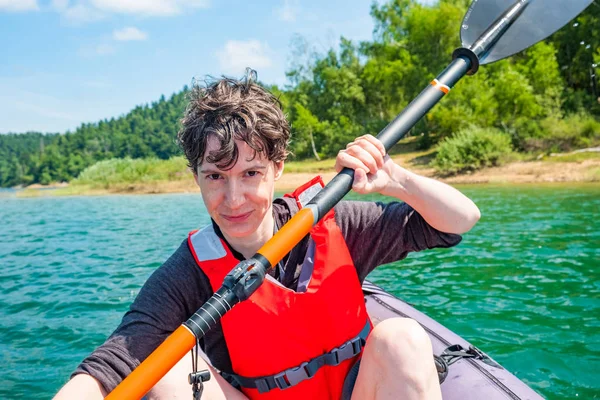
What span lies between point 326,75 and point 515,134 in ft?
44.8

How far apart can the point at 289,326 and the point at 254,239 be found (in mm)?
314

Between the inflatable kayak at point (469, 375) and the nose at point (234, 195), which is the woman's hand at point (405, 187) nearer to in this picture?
the nose at point (234, 195)

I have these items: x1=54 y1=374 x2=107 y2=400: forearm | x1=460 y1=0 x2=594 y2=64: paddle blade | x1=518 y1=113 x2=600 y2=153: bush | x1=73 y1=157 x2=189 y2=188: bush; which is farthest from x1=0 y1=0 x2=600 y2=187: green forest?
x1=54 y1=374 x2=107 y2=400: forearm

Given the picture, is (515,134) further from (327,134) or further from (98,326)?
(98,326)

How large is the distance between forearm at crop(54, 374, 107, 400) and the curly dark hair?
26.9 inches

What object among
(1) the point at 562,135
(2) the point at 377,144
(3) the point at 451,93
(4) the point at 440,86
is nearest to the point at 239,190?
(2) the point at 377,144

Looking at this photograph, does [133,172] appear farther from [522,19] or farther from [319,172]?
[522,19]

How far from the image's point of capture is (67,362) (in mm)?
3627

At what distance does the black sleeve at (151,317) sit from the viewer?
138cm

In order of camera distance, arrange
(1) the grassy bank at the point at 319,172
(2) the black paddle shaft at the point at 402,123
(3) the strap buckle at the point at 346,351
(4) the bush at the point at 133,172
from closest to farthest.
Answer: (2) the black paddle shaft at the point at 402,123 < (3) the strap buckle at the point at 346,351 < (1) the grassy bank at the point at 319,172 < (4) the bush at the point at 133,172

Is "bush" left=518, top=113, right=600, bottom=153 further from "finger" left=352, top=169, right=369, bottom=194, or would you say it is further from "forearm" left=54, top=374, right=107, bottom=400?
"forearm" left=54, top=374, right=107, bottom=400

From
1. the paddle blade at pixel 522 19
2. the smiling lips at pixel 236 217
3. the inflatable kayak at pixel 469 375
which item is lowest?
→ the inflatable kayak at pixel 469 375

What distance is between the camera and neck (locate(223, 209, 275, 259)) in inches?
67.6

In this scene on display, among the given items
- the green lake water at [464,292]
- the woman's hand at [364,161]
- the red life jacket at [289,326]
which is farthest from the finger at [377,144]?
the green lake water at [464,292]
